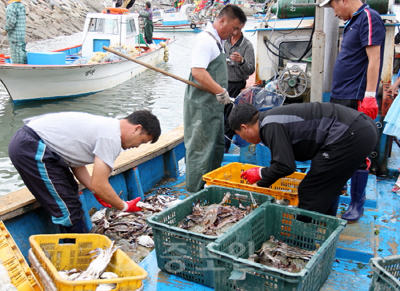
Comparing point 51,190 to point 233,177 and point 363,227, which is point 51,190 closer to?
point 233,177

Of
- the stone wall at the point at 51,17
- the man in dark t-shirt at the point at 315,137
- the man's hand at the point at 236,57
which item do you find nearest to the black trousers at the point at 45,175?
the man in dark t-shirt at the point at 315,137

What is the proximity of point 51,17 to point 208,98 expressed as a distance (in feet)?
95.8

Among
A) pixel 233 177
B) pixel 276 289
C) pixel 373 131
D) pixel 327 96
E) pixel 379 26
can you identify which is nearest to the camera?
pixel 276 289

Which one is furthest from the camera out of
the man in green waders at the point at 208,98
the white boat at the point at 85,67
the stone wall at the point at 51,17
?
the stone wall at the point at 51,17

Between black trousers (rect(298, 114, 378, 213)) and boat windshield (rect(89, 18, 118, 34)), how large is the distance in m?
13.1

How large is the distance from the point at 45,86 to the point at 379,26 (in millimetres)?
10375

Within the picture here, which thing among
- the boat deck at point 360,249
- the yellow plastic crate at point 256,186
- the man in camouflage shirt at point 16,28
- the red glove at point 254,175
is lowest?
the boat deck at point 360,249

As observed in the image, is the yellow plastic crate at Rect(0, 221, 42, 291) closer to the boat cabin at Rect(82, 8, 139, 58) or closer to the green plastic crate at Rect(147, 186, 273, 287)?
the green plastic crate at Rect(147, 186, 273, 287)

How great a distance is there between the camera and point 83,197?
12.0ft

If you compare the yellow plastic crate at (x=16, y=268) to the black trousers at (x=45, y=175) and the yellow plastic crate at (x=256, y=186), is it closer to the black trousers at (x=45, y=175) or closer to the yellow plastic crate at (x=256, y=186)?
the black trousers at (x=45, y=175)

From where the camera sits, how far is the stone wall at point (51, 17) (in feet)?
81.5

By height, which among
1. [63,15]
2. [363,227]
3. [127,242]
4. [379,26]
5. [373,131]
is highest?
[63,15]

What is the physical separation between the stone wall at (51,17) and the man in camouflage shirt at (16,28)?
14.3 metres

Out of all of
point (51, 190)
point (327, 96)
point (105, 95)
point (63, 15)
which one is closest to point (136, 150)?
point (51, 190)
